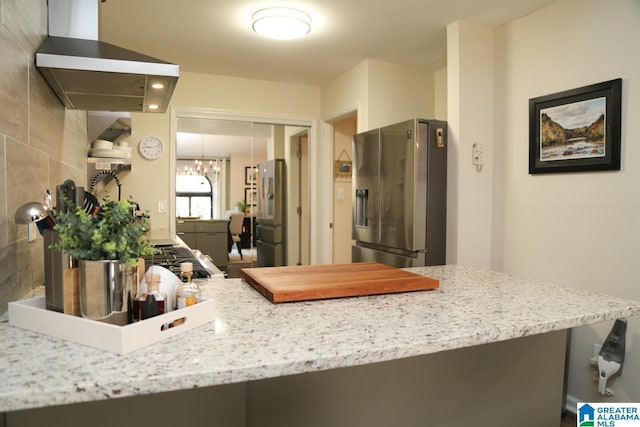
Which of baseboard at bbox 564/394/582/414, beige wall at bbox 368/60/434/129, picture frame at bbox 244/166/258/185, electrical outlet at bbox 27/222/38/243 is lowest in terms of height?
baseboard at bbox 564/394/582/414

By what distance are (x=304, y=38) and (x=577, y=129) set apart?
195cm

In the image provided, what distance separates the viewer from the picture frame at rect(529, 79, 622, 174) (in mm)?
2160

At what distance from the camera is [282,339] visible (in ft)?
2.87

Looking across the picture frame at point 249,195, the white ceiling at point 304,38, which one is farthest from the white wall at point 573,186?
the picture frame at point 249,195

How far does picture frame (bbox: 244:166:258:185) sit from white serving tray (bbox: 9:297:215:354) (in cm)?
353

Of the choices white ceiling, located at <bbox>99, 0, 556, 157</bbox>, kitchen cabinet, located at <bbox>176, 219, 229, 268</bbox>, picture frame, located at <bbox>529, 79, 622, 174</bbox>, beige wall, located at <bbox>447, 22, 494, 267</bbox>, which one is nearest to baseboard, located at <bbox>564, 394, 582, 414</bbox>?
beige wall, located at <bbox>447, 22, 494, 267</bbox>

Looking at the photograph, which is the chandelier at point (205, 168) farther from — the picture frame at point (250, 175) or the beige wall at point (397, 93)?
the beige wall at point (397, 93)

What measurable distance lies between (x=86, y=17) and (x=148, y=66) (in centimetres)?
44

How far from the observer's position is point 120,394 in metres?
0.66

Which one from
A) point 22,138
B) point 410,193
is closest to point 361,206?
point 410,193

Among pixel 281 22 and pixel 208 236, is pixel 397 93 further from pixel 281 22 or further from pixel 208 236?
pixel 208 236

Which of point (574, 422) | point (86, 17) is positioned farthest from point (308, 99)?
point (574, 422)

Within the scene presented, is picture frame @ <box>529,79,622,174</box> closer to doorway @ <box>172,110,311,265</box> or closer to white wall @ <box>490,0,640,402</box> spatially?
white wall @ <box>490,0,640,402</box>

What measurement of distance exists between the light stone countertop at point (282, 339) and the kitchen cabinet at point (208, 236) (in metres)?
2.98
